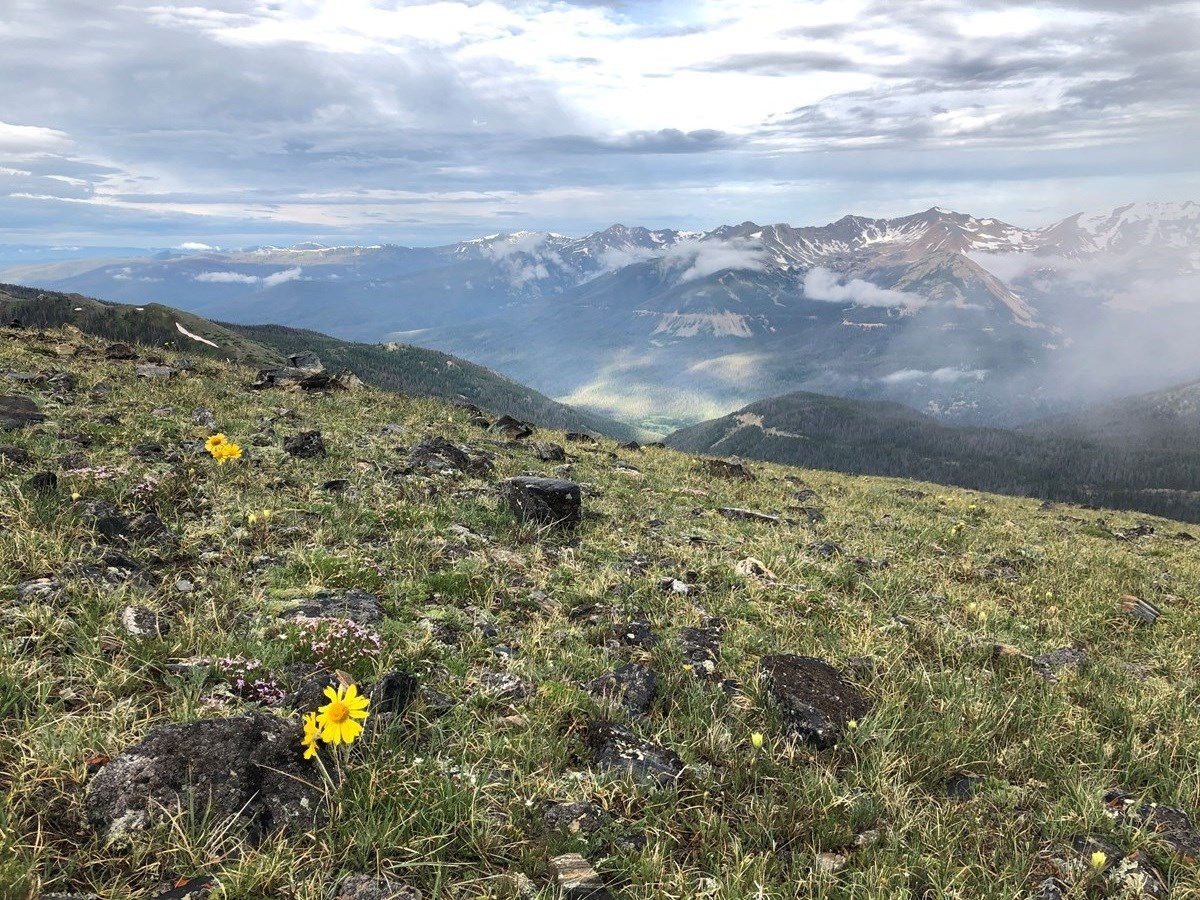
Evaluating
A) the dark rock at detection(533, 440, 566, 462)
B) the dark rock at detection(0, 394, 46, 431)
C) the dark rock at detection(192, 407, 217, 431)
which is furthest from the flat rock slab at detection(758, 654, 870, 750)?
the dark rock at detection(0, 394, 46, 431)

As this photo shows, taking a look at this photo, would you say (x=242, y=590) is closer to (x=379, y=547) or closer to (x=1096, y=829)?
(x=379, y=547)

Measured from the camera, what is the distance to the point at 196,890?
3250mm

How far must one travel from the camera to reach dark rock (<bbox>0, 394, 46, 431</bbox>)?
1167cm

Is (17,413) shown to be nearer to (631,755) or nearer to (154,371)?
(154,371)

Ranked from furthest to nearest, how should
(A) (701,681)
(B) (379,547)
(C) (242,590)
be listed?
(B) (379,547) < (C) (242,590) < (A) (701,681)

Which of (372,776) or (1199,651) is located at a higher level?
(372,776)

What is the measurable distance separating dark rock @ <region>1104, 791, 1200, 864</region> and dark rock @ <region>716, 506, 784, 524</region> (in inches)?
409

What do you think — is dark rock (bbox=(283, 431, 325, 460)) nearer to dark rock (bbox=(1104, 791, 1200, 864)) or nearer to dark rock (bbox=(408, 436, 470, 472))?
dark rock (bbox=(408, 436, 470, 472))

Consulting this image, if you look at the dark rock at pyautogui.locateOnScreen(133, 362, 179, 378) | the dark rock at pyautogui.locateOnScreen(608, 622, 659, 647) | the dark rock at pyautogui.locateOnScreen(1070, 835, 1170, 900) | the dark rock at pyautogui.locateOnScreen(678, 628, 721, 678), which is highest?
the dark rock at pyautogui.locateOnScreen(133, 362, 179, 378)

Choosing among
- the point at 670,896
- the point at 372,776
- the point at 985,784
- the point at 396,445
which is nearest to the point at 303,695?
the point at 372,776

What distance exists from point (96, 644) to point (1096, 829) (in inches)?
317

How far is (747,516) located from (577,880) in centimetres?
1271

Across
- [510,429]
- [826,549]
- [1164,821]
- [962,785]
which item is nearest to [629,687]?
[962,785]

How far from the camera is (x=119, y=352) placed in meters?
22.0
